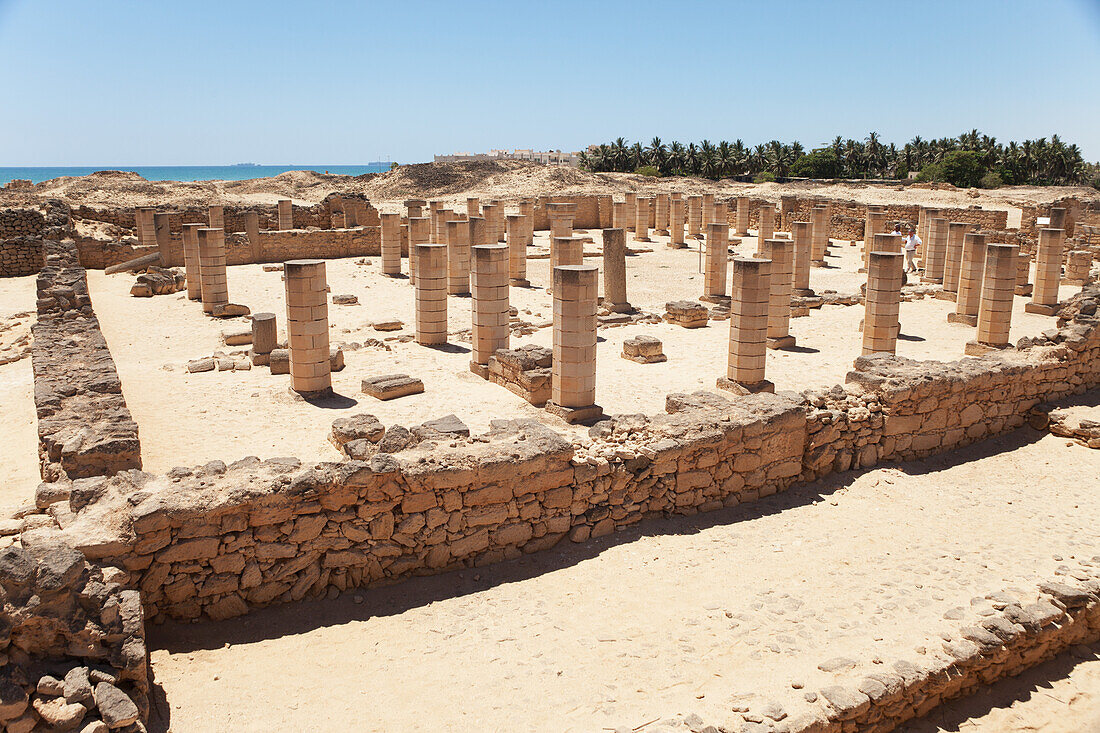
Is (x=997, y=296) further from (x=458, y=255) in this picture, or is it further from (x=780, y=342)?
(x=458, y=255)

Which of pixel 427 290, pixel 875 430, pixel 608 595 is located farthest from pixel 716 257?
pixel 608 595

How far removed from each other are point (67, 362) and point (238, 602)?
7533 mm

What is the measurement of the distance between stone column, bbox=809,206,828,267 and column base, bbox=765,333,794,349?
42.3ft

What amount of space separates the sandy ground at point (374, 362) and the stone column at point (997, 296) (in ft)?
2.19

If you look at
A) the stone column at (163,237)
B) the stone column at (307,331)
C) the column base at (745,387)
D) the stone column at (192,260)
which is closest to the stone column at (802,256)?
the column base at (745,387)

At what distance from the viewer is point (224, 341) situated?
17094mm

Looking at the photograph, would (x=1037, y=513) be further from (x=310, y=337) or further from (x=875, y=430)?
(x=310, y=337)

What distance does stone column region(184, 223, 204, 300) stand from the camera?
2200cm

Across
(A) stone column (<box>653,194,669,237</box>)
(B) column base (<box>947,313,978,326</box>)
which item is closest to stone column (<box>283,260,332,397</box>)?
(B) column base (<box>947,313,978,326</box>)

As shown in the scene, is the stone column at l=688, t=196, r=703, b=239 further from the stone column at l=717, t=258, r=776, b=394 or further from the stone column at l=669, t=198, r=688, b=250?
the stone column at l=717, t=258, r=776, b=394

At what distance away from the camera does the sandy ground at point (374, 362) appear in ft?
38.2

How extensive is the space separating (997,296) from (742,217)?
70.8 ft

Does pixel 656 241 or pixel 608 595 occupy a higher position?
pixel 656 241

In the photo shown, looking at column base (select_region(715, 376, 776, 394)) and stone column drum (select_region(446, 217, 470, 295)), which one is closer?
column base (select_region(715, 376, 776, 394))
